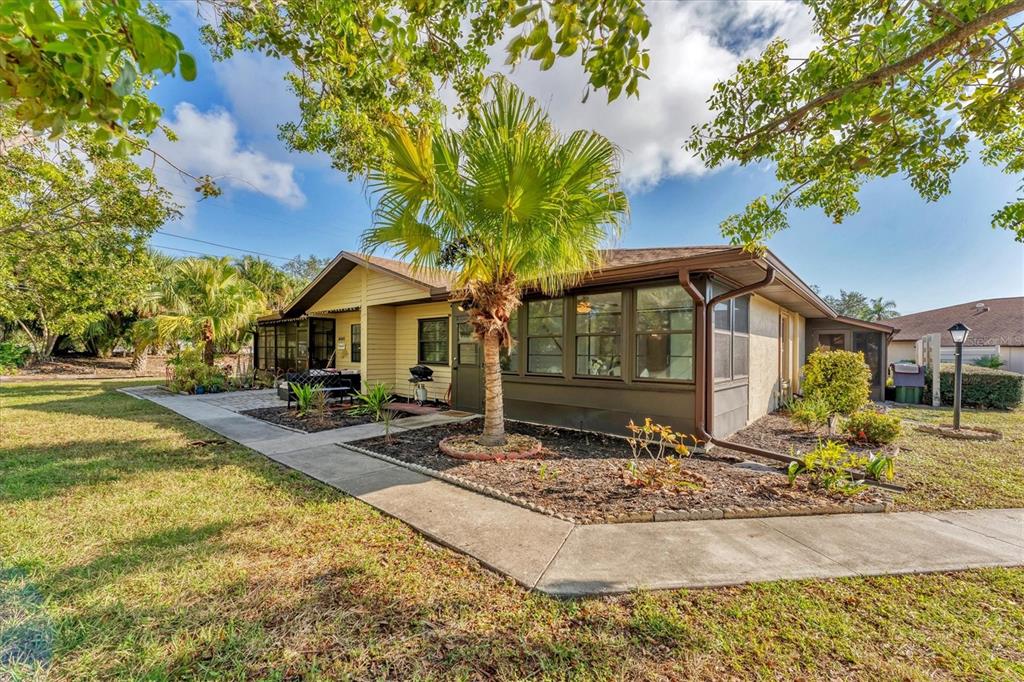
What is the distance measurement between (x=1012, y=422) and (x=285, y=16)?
53.2 ft

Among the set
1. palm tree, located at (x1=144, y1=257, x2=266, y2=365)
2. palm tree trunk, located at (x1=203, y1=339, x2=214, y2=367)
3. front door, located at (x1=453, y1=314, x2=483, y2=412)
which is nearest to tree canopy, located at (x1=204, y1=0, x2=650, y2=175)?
front door, located at (x1=453, y1=314, x2=483, y2=412)

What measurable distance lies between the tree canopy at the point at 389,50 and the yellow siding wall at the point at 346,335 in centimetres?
886

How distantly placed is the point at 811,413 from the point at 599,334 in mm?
4285

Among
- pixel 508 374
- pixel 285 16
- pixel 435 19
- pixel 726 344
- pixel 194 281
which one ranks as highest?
pixel 285 16

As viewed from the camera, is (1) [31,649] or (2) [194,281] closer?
(1) [31,649]

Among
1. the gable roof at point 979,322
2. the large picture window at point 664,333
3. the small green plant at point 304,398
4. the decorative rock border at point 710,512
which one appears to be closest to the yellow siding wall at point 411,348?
the small green plant at point 304,398

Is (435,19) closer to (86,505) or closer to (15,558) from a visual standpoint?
(15,558)

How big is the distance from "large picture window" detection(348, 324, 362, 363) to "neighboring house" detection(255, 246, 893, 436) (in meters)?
1.39

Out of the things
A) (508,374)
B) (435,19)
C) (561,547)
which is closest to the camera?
(561,547)

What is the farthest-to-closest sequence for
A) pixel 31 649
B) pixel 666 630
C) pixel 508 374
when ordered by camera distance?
pixel 508 374 < pixel 666 630 < pixel 31 649

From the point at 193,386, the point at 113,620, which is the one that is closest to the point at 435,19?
the point at 113,620

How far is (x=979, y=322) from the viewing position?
24.1 m

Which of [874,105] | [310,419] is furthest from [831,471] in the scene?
[310,419]

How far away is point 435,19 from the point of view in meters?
3.87
